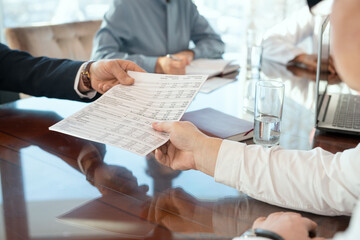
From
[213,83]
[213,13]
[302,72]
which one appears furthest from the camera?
[213,13]

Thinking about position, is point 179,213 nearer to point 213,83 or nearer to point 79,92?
point 79,92

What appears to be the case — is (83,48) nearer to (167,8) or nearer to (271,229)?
(167,8)

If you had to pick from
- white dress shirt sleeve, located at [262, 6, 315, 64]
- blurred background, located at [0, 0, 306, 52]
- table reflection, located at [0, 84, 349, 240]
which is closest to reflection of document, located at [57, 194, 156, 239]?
table reflection, located at [0, 84, 349, 240]

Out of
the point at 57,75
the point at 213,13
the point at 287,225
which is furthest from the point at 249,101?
the point at 213,13

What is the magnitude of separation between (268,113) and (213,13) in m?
3.27

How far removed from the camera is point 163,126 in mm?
1001

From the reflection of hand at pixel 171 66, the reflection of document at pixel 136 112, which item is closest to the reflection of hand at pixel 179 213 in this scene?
the reflection of document at pixel 136 112

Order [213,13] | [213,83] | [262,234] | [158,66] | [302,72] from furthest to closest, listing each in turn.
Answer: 1. [213,13]
2. [302,72]
3. [158,66]
4. [213,83]
5. [262,234]

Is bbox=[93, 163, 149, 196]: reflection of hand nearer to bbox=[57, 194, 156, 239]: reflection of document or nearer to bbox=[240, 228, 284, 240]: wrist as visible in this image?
bbox=[57, 194, 156, 239]: reflection of document

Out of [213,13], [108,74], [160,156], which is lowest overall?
[213,13]

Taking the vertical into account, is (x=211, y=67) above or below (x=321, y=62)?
below

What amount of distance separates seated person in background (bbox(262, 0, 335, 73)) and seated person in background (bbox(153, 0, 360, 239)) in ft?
3.86

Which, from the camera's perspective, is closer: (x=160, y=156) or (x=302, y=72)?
(x=160, y=156)

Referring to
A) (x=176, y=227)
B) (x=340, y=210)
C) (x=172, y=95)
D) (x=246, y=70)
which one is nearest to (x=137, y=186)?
(x=176, y=227)
